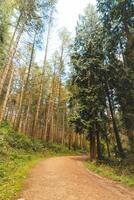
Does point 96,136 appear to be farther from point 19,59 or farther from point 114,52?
point 19,59

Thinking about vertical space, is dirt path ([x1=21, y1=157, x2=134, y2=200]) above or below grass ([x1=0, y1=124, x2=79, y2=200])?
below

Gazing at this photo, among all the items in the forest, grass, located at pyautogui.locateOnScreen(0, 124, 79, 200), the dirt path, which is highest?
the forest

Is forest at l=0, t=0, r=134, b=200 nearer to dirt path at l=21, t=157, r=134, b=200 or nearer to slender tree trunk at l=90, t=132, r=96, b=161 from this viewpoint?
slender tree trunk at l=90, t=132, r=96, b=161

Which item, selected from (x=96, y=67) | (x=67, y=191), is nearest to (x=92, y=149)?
(x=96, y=67)

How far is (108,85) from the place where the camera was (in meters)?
21.1

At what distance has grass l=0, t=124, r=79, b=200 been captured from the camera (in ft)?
28.8

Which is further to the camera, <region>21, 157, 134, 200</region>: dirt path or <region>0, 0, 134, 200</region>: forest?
<region>0, 0, 134, 200</region>: forest

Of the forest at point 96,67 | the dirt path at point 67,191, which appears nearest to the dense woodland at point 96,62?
the forest at point 96,67

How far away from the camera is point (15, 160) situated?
15.7 metres

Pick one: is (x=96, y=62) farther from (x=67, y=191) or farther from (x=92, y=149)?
(x=67, y=191)

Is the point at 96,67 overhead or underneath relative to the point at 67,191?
overhead

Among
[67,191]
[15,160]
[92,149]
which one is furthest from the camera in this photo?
[92,149]

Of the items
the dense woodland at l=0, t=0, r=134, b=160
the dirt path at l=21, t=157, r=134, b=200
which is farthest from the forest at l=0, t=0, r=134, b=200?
the dirt path at l=21, t=157, r=134, b=200

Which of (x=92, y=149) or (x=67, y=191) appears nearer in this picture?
(x=67, y=191)
